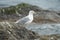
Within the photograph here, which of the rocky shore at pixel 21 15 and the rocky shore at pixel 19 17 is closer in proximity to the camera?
the rocky shore at pixel 19 17

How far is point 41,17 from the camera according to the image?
20375 mm

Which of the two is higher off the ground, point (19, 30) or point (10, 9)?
point (10, 9)

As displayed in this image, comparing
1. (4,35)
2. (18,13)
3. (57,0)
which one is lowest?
(4,35)

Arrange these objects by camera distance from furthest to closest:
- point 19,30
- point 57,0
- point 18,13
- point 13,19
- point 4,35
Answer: point 57,0, point 18,13, point 13,19, point 19,30, point 4,35

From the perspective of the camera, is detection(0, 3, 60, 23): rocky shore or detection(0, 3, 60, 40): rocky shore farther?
detection(0, 3, 60, 23): rocky shore

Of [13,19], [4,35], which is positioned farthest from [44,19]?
[4,35]

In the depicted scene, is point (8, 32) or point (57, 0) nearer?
point (8, 32)

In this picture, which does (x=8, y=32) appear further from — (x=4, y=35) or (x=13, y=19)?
(x=13, y=19)

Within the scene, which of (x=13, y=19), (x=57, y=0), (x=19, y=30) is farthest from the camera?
(x=57, y=0)

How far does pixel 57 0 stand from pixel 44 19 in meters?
16.8

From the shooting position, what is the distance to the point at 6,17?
20344mm

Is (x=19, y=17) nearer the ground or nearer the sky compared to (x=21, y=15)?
nearer the ground

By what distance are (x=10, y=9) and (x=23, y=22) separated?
27.0ft

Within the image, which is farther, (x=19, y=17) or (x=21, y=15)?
(x=21, y=15)
